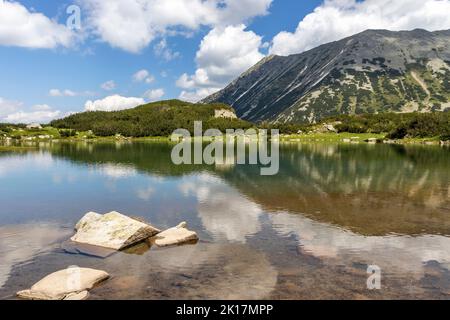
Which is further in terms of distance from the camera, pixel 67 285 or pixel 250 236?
pixel 250 236

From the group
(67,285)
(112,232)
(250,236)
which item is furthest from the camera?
(250,236)

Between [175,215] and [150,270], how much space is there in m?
17.6

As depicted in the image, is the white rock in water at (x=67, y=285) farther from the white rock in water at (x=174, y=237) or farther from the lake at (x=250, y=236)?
the white rock in water at (x=174, y=237)

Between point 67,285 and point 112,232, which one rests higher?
point 112,232

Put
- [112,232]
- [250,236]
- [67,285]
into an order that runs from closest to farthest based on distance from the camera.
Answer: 1. [67,285]
2. [112,232]
3. [250,236]

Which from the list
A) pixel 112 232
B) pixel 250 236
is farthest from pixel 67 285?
pixel 250 236

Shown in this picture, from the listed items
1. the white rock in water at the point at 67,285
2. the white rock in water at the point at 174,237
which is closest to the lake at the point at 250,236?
the white rock in water at the point at 67,285

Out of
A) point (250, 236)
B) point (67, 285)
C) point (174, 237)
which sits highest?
point (174, 237)

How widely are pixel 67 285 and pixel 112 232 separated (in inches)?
397

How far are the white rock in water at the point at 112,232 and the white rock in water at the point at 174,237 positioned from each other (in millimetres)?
1319

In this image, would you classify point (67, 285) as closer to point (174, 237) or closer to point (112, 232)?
point (112, 232)

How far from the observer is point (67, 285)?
23.2 m

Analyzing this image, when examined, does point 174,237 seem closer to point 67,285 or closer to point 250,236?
point 250,236
